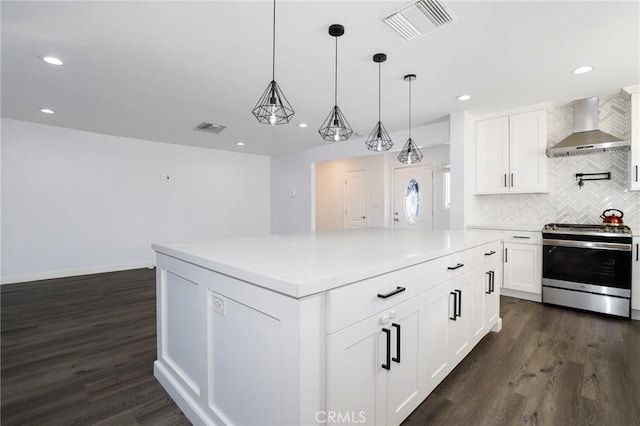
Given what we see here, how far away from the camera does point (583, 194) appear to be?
3598mm

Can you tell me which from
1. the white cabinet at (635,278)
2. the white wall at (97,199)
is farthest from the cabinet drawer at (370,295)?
the white wall at (97,199)

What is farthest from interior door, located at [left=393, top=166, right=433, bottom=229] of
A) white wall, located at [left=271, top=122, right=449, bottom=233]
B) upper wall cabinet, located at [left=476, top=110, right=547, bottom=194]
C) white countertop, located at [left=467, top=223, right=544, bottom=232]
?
white countertop, located at [left=467, top=223, right=544, bottom=232]

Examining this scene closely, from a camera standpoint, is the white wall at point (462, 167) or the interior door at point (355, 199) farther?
the interior door at point (355, 199)

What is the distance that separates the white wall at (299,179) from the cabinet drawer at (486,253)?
2.83 m

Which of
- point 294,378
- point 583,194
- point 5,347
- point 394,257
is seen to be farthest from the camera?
point 583,194

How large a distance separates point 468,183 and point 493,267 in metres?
1.86

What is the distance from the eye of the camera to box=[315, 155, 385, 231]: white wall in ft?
21.8

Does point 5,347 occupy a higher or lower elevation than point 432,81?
lower

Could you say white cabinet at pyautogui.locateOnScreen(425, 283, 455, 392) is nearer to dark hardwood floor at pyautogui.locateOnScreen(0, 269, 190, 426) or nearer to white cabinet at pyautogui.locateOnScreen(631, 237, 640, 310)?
dark hardwood floor at pyautogui.locateOnScreen(0, 269, 190, 426)

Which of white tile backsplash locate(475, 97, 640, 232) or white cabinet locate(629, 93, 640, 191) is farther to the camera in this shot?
white tile backsplash locate(475, 97, 640, 232)

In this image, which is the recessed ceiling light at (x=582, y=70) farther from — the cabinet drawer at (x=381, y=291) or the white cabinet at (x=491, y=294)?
the cabinet drawer at (x=381, y=291)

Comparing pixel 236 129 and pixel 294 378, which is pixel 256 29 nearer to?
pixel 294 378

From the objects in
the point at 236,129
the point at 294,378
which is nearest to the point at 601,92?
the point at 294,378

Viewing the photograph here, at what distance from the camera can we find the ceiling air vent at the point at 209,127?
179 inches
